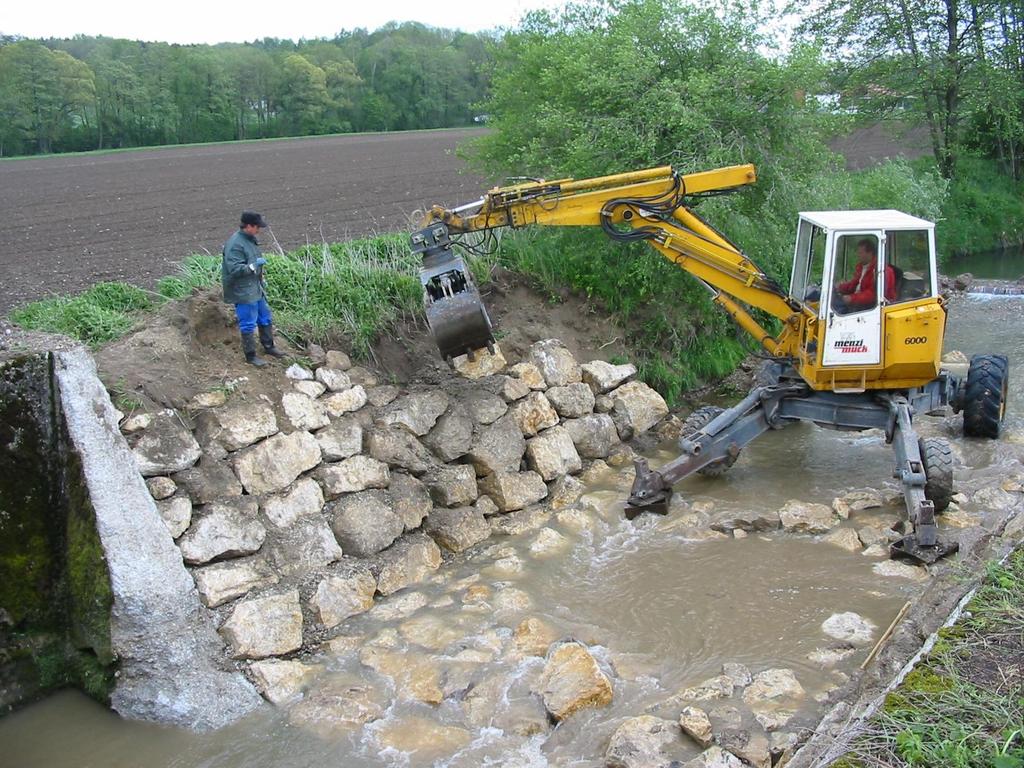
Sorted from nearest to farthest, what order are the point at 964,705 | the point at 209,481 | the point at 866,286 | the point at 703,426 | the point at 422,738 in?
the point at 964,705 → the point at 422,738 → the point at 209,481 → the point at 866,286 → the point at 703,426

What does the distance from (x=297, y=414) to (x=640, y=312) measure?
5.39 meters

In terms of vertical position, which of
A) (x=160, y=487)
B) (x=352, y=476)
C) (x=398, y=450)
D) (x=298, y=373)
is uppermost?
(x=298, y=373)

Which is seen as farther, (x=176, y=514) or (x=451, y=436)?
(x=451, y=436)

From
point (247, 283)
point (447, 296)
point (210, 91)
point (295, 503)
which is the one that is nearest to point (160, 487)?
point (295, 503)

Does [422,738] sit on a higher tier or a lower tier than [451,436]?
lower

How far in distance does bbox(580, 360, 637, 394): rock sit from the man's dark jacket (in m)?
4.08

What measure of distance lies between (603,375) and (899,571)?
4.25 m

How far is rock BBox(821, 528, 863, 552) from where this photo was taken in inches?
319

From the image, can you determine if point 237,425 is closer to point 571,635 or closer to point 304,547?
point 304,547

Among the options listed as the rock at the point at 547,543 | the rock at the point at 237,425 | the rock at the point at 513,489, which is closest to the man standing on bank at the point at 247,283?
the rock at the point at 237,425

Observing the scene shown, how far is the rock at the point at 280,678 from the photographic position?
21.6 ft

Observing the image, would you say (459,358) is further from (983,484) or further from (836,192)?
(836,192)

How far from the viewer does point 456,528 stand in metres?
8.51

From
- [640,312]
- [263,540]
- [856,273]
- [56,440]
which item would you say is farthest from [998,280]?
[56,440]
